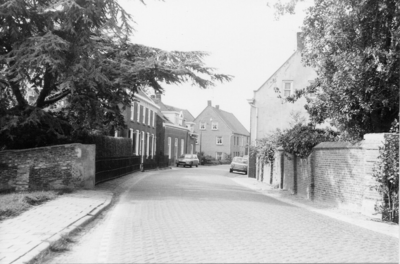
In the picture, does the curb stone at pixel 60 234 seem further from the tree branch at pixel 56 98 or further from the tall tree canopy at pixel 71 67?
the tree branch at pixel 56 98

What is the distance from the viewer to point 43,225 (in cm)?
902

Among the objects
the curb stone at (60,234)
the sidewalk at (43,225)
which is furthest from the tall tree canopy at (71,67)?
the curb stone at (60,234)

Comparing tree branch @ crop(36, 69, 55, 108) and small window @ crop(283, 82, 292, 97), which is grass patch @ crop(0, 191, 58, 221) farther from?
small window @ crop(283, 82, 292, 97)

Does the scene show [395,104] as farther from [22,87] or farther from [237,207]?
[22,87]

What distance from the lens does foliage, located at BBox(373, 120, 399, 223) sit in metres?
11.2

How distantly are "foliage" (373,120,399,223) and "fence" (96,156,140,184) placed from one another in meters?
12.6

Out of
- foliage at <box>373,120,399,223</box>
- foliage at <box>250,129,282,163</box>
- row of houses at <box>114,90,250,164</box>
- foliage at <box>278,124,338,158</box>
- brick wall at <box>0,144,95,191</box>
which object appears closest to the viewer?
foliage at <box>373,120,399,223</box>

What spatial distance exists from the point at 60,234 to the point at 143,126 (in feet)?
124

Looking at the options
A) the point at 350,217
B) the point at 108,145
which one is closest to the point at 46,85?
the point at 108,145

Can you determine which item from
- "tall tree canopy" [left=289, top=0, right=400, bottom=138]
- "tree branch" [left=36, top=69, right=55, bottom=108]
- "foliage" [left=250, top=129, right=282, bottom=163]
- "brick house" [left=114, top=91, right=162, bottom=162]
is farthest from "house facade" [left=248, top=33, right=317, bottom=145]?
"tree branch" [left=36, top=69, right=55, bottom=108]

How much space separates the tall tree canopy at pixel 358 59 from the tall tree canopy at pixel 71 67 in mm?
4707

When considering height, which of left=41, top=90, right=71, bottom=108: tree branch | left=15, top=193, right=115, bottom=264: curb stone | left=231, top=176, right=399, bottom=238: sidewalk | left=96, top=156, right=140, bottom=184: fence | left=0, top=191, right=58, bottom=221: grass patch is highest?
left=41, top=90, right=71, bottom=108: tree branch

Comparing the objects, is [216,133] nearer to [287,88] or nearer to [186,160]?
[186,160]

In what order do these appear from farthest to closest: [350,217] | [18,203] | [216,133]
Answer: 1. [216,133]
2. [350,217]
3. [18,203]
